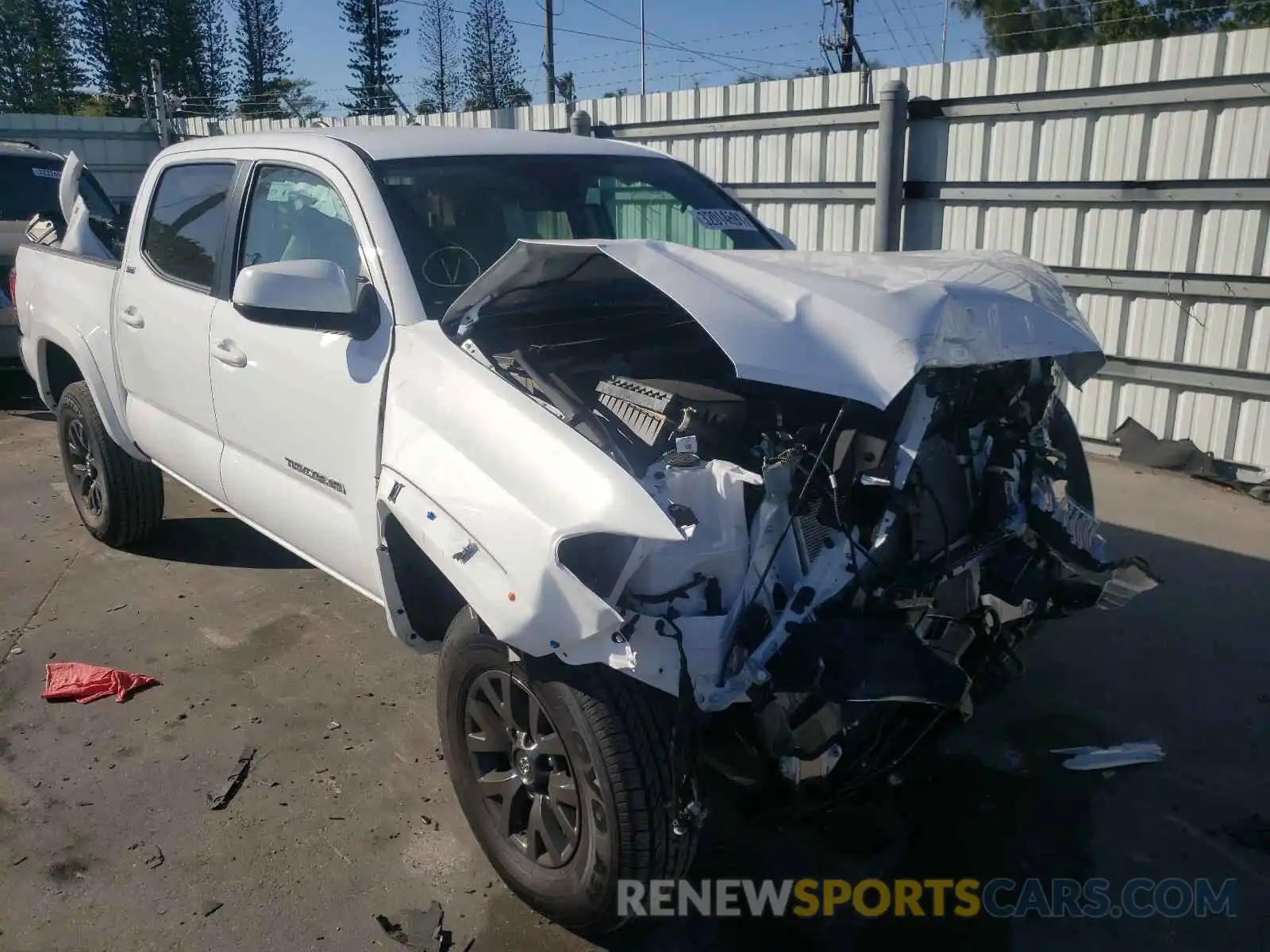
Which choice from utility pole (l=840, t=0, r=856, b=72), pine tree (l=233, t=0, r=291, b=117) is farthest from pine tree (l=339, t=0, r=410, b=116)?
utility pole (l=840, t=0, r=856, b=72)

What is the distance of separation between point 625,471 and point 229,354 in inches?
82.3

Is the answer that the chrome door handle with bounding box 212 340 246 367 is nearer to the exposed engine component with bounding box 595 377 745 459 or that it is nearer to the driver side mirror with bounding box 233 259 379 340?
the driver side mirror with bounding box 233 259 379 340

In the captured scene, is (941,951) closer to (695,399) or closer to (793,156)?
(695,399)

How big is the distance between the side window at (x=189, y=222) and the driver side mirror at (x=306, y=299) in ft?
3.56

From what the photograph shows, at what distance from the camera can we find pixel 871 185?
7773 millimetres

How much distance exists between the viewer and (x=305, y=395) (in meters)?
3.27

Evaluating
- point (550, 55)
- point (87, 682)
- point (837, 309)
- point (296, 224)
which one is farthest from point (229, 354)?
point (550, 55)

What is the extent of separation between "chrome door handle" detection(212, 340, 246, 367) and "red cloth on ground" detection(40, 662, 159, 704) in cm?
133

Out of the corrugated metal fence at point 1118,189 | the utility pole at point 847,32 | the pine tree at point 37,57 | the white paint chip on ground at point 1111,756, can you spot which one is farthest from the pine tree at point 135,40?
the white paint chip on ground at point 1111,756

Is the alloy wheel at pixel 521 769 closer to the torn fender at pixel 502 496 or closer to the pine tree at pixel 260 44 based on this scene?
the torn fender at pixel 502 496

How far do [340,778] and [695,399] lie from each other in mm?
1818

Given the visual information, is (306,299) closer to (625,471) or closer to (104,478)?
(625,471)

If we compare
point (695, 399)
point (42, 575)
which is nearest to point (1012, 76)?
point (695, 399)

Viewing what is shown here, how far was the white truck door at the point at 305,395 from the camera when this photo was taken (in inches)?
120
